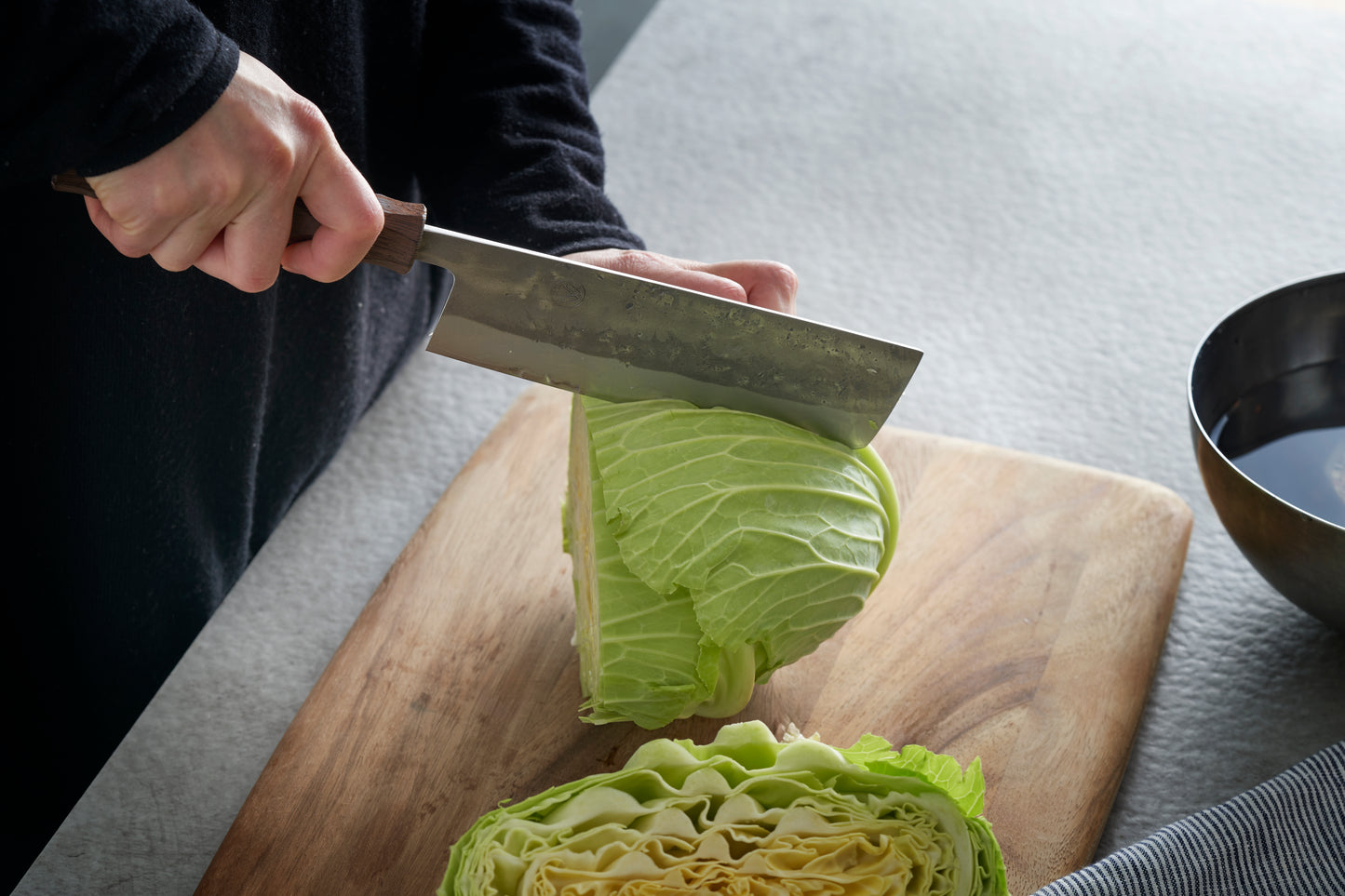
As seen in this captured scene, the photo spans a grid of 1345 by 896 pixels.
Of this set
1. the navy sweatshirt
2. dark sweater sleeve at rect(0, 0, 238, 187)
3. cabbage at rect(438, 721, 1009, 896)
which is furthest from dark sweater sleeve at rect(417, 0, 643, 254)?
cabbage at rect(438, 721, 1009, 896)

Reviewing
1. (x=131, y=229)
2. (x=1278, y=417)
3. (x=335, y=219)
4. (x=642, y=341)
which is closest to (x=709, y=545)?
(x=642, y=341)

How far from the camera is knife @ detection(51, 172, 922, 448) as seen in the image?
103cm

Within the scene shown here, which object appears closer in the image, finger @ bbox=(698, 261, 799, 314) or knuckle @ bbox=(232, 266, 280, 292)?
knuckle @ bbox=(232, 266, 280, 292)

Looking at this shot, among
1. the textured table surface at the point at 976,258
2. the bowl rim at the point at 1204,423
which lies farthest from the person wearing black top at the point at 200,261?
the bowl rim at the point at 1204,423

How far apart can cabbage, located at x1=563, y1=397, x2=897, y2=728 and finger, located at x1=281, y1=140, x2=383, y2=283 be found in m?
0.28

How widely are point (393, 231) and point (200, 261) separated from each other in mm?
168

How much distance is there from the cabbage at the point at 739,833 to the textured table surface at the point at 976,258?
13.9 inches

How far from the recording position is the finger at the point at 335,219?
0.93 m

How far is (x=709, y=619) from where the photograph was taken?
1.04 metres

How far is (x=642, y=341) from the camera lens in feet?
3.53

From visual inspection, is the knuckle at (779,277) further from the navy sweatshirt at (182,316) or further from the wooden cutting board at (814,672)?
the wooden cutting board at (814,672)

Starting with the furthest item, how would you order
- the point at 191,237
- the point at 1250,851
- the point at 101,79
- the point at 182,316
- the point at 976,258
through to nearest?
the point at 976,258, the point at 182,316, the point at 1250,851, the point at 191,237, the point at 101,79

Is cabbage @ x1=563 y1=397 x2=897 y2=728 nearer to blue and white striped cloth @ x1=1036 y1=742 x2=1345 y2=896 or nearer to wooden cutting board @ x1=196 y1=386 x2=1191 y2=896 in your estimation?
wooden cutting board @ x1=196 y1=386 x2=1191 y2=896

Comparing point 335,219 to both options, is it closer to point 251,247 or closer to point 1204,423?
point 251,247
